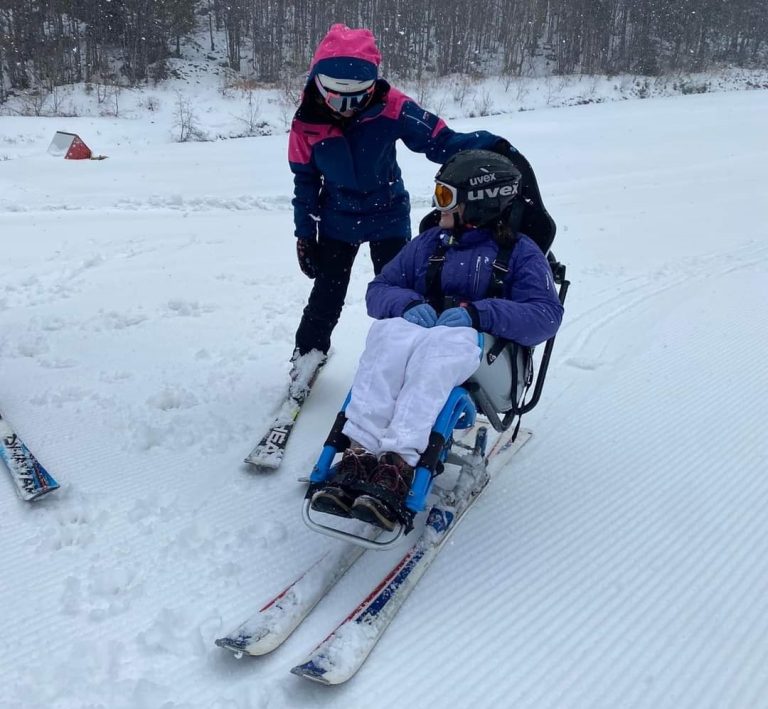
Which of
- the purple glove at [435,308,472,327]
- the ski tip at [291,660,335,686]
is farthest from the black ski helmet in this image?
the ski tip at [291,660,335,686]

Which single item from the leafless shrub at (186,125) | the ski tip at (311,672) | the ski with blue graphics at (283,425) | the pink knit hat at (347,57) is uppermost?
the pink knit hat at (347,57)

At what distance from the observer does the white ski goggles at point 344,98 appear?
279 centimetres

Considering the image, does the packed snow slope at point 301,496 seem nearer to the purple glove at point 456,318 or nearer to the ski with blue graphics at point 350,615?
the ski with blue graphics at point 350,615

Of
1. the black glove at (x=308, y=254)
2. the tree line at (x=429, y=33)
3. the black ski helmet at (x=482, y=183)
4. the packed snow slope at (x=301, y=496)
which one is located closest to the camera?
the packed snow slope at (x=301, y=496)

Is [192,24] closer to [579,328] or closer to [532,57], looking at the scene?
[532,57]

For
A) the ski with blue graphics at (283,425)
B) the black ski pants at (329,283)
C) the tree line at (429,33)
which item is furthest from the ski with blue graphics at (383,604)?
the tree line at (429,33)

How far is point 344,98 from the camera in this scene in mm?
2799

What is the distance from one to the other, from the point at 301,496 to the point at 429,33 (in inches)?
1011

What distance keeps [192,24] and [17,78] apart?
720cm

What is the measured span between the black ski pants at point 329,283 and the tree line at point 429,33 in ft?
64.9

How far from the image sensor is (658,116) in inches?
612

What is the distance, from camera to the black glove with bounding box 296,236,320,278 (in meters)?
3.31

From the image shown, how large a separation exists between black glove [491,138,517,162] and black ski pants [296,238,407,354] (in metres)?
0.75

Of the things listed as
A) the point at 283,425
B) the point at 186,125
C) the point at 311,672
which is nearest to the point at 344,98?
the point at 283,425
